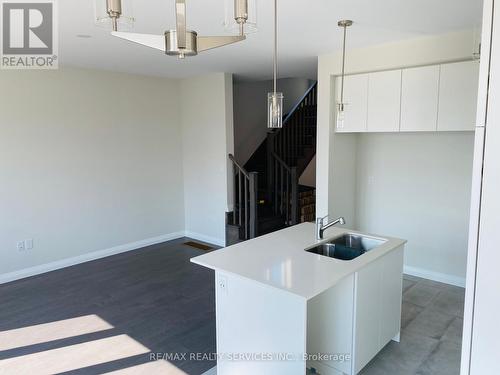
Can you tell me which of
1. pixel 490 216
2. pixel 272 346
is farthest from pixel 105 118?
pixel 490 216

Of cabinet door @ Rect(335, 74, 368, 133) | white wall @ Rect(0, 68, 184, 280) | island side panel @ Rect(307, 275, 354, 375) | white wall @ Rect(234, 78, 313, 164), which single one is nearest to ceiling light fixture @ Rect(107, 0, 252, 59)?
island side panel @ Rect(307, 275, 354, 375)

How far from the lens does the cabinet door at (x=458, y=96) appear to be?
11.1ft

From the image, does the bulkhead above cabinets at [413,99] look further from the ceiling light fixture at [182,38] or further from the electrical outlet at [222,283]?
the ceiling light fixture at [182,38]

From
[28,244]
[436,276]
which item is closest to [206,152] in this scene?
[28,244]

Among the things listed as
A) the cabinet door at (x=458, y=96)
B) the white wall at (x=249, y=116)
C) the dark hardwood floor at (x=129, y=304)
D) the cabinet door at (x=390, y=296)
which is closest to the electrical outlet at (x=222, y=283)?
the dark hardwood floor at (x=129, y=304)

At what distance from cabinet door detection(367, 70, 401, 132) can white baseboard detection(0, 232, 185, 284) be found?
12.2 feet

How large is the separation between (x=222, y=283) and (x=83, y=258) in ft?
11.3

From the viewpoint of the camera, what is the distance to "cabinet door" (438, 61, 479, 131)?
133 inches

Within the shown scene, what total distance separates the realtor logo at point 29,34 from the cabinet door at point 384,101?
3.05 metres

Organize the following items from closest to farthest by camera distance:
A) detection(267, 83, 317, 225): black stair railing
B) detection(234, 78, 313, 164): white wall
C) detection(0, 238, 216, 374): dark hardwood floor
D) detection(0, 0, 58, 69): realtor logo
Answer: detection(0, 0, 58, 69): realtor logo
detection(0, 238, 216, 374): dark hardwood floor
detection(267, 83, 317, 225): black stair railing
detection(234, 78, 313, 164): white wall

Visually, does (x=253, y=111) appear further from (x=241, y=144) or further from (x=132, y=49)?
(x=132, y=49)

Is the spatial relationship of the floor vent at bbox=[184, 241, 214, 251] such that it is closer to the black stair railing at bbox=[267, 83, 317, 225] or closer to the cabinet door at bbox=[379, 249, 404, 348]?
the black stair railing at bbox=[267, 83, 317, 225]

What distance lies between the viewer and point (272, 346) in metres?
2.21

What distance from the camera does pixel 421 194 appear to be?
430cm
